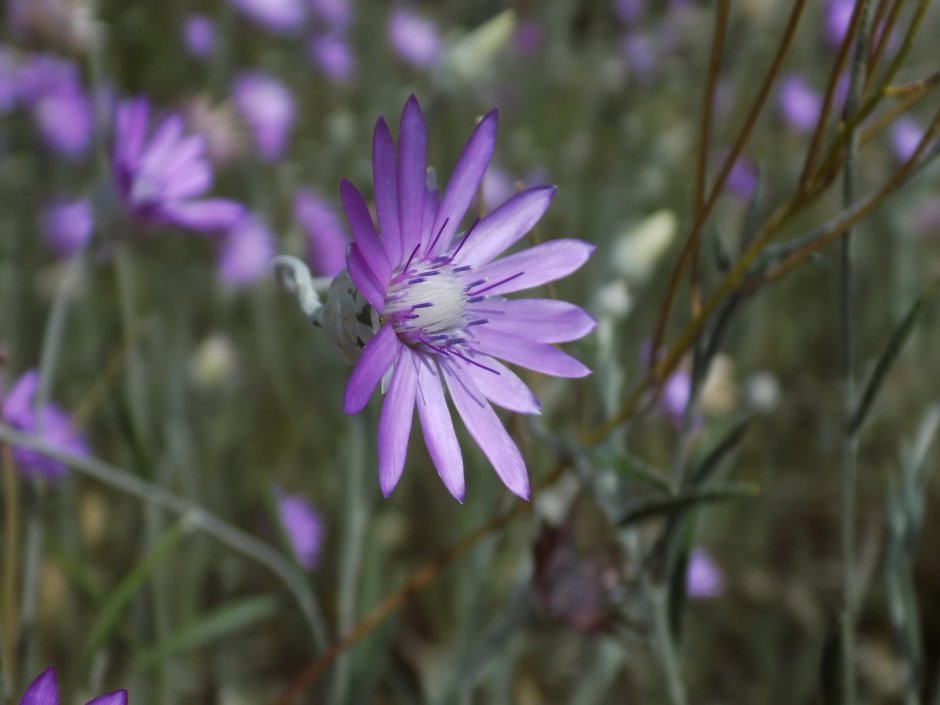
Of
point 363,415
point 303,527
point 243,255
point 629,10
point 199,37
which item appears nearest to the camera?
point 363,415

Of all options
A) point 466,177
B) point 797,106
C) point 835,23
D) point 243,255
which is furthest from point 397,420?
point 797,106

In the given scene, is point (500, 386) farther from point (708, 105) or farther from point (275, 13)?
point (275, 13)

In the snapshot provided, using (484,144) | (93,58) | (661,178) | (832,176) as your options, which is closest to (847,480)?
(832,176)

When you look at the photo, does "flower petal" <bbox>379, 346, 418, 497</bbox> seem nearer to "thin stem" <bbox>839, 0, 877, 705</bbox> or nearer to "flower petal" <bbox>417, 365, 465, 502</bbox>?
"flower petal" <bbox>417, 365, 465, 502</bbox>

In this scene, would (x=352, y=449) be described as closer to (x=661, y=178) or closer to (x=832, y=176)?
(x=832, y=176)

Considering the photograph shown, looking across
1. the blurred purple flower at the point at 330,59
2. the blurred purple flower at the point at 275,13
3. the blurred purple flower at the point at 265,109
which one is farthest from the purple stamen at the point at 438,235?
the blurred purple flower at the point at 330,59

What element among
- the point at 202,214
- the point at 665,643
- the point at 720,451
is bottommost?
the point at 665,643

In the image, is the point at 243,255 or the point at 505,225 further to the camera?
the point at 243,255
